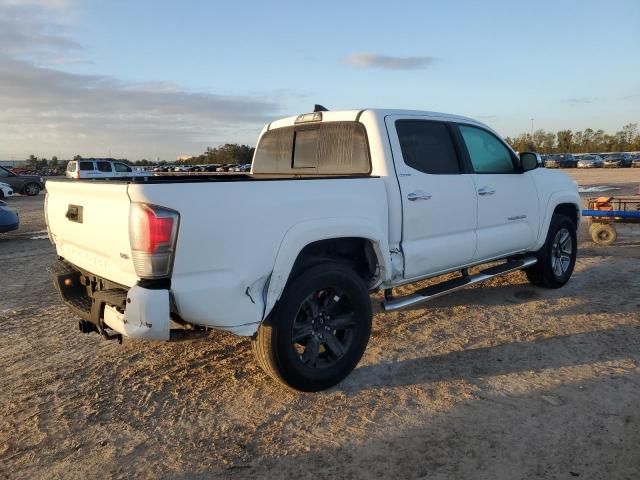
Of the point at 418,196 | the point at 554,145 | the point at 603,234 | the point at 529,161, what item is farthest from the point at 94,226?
the point at 554,145

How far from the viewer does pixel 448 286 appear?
4789mm

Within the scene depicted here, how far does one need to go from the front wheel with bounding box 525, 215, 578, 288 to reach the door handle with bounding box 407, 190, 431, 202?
8.19ft

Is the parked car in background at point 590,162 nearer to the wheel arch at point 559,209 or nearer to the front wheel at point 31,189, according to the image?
the front wheel at point 31,189

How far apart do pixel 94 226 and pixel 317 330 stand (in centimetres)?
168

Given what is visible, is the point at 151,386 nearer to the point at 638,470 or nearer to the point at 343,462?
the point at 343,462

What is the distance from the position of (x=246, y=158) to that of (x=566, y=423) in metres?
67.8

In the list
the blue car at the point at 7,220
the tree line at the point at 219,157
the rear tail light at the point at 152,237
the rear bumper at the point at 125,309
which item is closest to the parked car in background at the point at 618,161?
the tree line at the point at 219,157

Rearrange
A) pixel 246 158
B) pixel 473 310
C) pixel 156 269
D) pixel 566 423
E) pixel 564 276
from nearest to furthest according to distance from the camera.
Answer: pixel 156 269 < pixel 566 423 < pixel 473 310 < pixel 564 276 < pixel 246 158

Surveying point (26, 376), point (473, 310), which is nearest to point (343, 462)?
point (26, 376)

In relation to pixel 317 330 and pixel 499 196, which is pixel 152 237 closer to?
pixel 317 330

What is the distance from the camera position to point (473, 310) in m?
5.57

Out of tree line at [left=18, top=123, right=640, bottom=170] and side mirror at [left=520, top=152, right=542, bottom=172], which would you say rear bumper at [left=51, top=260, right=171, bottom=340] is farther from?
tree line at [left=18, top=123, right=640, bottom=170]

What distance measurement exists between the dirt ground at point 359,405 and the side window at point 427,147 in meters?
1.57

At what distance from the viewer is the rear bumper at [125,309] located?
2953 millimetres
